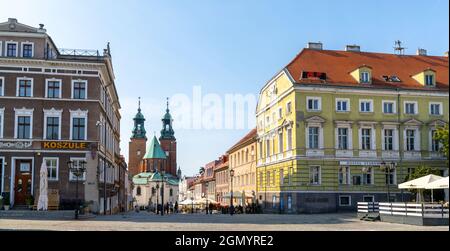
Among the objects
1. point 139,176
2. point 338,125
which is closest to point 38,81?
point 338,125

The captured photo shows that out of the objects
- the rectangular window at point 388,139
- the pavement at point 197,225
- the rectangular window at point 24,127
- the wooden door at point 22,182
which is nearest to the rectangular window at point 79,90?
the rectangular window at point 24,127

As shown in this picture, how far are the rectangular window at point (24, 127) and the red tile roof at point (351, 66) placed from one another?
22.1 metres

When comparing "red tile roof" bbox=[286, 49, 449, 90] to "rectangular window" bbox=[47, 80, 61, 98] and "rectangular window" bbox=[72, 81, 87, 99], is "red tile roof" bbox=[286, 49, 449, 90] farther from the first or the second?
"rectangular window" bbox=[47, 80, 61, 98]

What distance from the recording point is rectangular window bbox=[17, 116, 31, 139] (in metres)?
38.5

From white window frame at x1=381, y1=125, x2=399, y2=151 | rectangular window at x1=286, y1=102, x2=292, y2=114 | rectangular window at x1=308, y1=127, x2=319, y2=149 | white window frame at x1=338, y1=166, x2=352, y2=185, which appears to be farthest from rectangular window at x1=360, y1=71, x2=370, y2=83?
white window frame at x1=338, y1=166, x2=352, y2=185

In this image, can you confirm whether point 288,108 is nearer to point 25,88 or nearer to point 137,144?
point 25,88

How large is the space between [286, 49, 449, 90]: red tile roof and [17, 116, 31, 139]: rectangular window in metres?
22.1

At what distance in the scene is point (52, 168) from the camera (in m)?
38.3

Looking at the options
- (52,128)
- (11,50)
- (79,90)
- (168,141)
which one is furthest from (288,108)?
(168,141)

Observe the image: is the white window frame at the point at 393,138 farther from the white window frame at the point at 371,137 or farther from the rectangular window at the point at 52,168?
the rectangular window at the point at 52,168

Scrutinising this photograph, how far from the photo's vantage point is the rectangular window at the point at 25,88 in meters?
38.9

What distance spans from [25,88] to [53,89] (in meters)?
2.03
